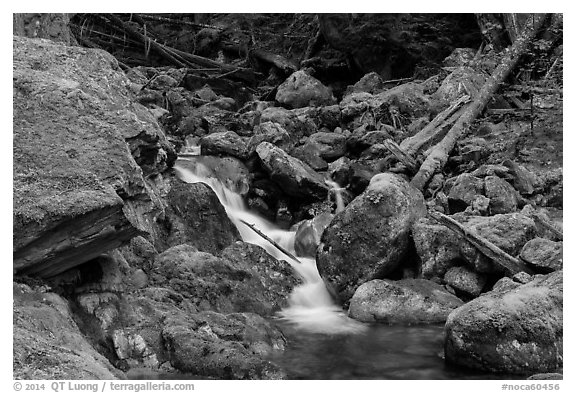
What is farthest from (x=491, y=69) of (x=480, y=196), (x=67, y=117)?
(x=67, y=117)

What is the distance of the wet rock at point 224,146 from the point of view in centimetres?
1221

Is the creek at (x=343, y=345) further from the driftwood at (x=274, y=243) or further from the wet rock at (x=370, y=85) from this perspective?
the wet rock at (x=370, y=85)

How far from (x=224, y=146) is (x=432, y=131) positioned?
4.65 m

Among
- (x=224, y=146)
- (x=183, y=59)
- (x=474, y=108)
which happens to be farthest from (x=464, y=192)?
(x=183, y=59)

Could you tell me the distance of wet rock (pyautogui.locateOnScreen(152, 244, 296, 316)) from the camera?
6957 mm

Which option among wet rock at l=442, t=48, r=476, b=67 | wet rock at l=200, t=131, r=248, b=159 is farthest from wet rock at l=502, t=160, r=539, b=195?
wet rock at l=442, t=48, r=476, b=67

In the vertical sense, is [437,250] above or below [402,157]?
above

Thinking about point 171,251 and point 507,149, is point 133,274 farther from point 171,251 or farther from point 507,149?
point 507,149

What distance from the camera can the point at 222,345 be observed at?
210 inches

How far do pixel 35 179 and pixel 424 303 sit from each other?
481cm

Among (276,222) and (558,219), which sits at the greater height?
(558,219)

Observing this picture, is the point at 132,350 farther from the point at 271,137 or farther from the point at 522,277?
the point at 271,137

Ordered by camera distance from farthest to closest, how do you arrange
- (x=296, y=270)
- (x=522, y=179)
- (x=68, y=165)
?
(x=522, y=179) → (x=296, y=270) → (x=68, y=165)

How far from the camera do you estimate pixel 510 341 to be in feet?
17.3
